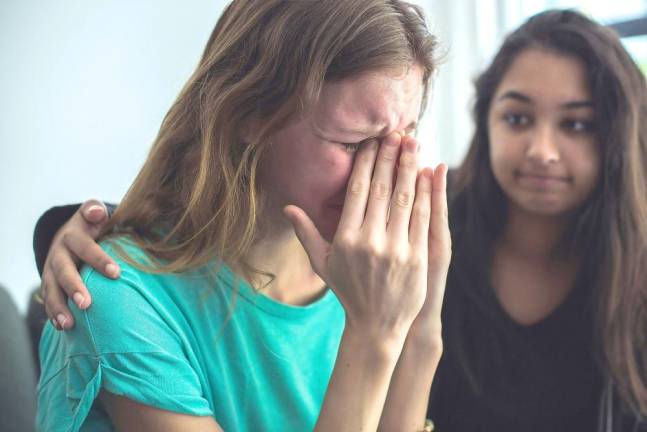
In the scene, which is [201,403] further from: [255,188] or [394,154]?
[394,154]

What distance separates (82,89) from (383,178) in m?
1.30

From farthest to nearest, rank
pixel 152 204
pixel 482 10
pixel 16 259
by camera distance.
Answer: pixel 482 10 < pixel 16 259 < pixel 152 204

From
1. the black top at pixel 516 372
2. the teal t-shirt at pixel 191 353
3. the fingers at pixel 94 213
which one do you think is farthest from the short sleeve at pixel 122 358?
the black top at pixel 516 372

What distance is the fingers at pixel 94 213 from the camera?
947 millimetres

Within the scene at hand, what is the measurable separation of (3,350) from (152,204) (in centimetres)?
44

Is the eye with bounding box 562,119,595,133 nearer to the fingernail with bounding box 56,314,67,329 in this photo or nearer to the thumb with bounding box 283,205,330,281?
the thumb with bounding box 283,205,330,281

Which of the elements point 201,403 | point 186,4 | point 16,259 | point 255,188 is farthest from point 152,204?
point 186,4

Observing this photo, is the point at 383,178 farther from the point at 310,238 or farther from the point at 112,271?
the point at 112,271

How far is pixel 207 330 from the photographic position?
36.0 inches

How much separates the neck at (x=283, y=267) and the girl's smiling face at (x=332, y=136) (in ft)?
0.27

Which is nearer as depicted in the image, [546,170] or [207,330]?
[207,330]

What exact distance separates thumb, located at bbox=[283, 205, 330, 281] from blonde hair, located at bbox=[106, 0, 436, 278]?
7cm

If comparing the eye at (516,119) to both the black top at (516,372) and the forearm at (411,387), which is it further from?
the forearm at (411,387)

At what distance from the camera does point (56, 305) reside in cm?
83
